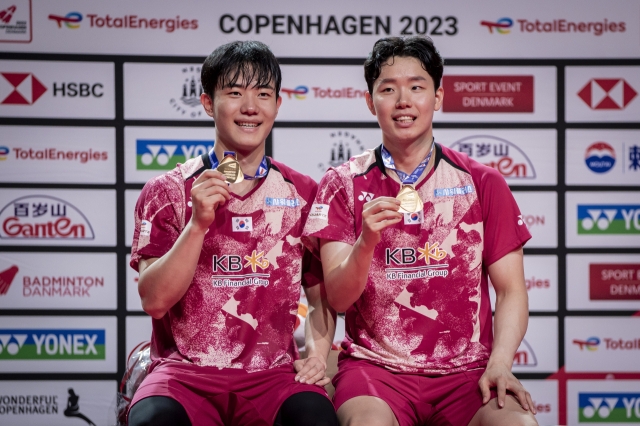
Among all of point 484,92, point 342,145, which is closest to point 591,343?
point 484,92

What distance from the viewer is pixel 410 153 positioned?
228 centimetres

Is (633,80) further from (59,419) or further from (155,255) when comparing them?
(59,419)

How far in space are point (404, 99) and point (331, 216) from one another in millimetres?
456

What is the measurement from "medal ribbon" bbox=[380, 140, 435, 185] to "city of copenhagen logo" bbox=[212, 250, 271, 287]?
1.75ft

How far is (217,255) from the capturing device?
2.20 m

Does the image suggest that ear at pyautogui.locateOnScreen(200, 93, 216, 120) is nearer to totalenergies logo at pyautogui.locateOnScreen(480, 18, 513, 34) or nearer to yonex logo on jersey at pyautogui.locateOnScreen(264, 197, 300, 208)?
yonex logo on jersey at pyautogui.locateOnScreen(264, 197, 300, 208)

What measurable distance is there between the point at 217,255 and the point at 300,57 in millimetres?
2317

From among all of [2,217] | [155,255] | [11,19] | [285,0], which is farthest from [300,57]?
[155,255]

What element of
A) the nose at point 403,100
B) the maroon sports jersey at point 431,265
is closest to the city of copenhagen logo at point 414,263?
the maroon sports jersey at point 431,265

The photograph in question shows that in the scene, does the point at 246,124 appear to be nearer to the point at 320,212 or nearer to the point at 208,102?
the point at 208,102

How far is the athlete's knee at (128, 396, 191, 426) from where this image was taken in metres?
1.79

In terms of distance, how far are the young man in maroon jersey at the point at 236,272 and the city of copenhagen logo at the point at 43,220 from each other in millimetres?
2108

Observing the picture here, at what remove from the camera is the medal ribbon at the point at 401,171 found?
223cm

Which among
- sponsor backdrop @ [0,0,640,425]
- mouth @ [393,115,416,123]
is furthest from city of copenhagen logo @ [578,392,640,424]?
mouth @ [393,115,416,123]
